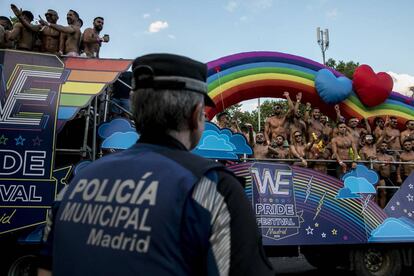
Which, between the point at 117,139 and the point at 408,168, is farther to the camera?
the point at 408,168

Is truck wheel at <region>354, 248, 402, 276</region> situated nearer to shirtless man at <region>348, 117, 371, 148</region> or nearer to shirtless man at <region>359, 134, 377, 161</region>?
shirtless man at <region>359, 134, 377, 161</region>

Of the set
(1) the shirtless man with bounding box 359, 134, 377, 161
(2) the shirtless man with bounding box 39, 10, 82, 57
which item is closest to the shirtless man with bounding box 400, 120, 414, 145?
(1) the shirtless man with bounding box 359, 134, 377, 161

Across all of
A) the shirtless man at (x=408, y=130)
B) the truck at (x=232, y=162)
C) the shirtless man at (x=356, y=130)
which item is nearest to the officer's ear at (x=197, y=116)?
the truck at (x=232, y=162)

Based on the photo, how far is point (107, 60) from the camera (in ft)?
18.9

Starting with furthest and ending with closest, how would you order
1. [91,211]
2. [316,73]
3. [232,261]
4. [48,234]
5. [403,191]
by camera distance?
[316,73]
[403,191]
[48,234]
[91,211]
[232,261]

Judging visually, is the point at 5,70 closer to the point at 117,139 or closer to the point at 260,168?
the point at 117,139

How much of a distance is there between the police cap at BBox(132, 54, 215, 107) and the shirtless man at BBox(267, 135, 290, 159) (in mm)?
6079

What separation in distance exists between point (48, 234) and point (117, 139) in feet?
14.6

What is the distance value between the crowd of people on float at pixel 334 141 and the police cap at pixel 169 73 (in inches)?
229

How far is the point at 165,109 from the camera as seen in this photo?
49.5 inches

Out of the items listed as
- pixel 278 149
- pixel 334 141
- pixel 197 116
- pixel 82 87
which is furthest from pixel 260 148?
pixel 197 116

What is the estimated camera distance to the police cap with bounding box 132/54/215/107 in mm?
1260

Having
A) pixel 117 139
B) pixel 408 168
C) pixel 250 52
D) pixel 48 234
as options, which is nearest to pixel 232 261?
pixel 48 234

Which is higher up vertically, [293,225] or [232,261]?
[232,261]
